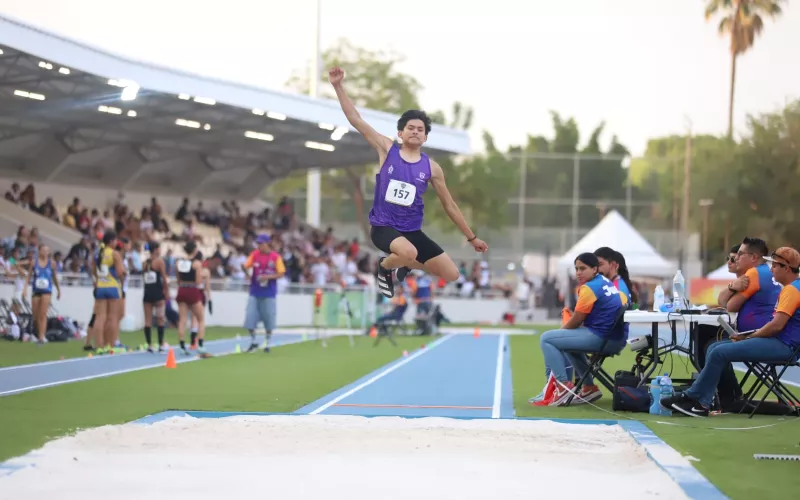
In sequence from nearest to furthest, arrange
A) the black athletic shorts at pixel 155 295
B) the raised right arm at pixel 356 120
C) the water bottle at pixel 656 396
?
the raised right arm at pixel 356 120, the water bottle at pixel 656 396, the black athletic shorts at pixel 155 295

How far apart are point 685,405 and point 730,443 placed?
198cm

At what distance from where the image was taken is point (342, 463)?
7.18 m

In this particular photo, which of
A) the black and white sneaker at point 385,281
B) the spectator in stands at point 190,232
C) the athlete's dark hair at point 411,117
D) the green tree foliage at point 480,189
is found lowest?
the black and white sneaker at point 385,281

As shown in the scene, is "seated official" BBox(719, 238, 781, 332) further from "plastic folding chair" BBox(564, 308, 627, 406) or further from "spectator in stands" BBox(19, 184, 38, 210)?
"spectator in stands" BBox(19, 184, 38, 210)

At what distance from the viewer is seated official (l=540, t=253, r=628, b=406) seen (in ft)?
37.2

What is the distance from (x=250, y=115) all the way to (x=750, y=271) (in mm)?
23852

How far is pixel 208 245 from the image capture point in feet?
121

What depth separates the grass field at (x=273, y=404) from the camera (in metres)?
7.48

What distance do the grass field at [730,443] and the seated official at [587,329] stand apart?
332 millimetres

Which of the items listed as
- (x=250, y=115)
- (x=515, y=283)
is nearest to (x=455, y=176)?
(x=515, y=283)

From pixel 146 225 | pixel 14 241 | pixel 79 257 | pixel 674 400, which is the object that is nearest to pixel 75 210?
pixel 146 225

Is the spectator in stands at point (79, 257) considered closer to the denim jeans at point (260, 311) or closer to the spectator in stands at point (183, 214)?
the denim jeans at point (260, 311)

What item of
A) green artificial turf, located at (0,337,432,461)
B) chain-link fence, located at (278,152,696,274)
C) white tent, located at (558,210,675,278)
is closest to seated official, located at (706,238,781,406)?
green artificial turf, located at (0,337,432,461)

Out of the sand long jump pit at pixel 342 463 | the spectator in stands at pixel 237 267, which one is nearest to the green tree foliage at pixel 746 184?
the spectator in stands at pixel 237 267
